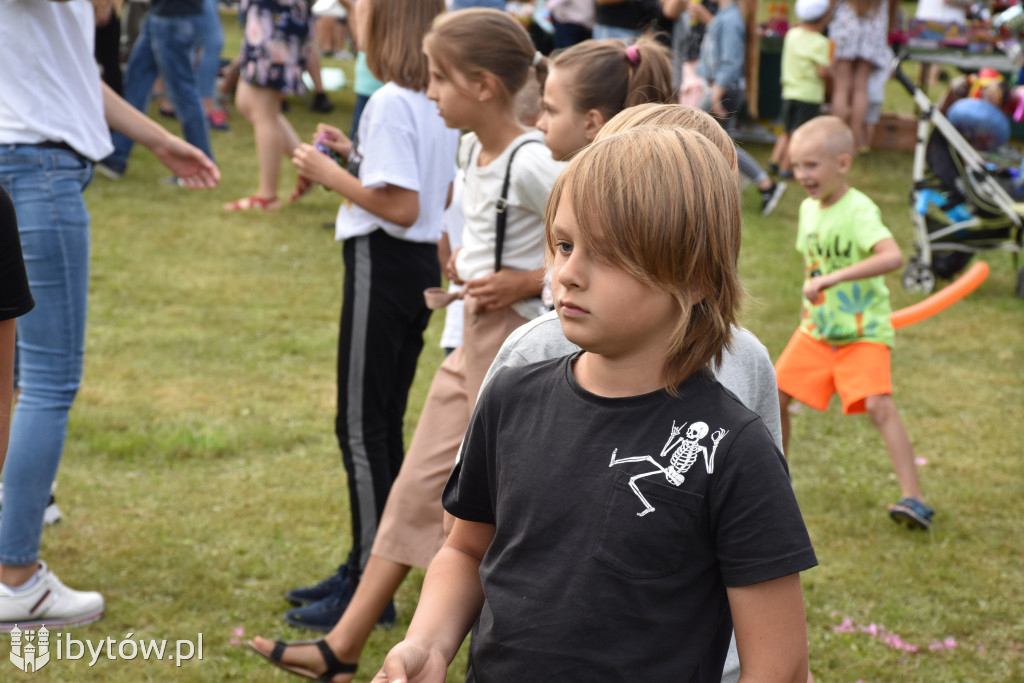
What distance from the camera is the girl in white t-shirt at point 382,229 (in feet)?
10.3

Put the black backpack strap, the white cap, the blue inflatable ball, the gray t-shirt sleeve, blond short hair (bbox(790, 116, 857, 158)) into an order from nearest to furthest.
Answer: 1. the gray t-shirt sleeve
2. the black backpack strap
3. blond short hair (bbox(790, 116, 857, 158))
4. the blue inflatable ball
5. the white cap

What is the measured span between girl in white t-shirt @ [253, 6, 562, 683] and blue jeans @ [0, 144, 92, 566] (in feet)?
2.59

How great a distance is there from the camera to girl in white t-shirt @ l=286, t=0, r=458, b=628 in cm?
313

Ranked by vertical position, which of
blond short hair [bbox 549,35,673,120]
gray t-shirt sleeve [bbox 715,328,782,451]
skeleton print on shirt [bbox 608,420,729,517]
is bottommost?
gray t-shirt sleeve [bbox 715,328,782,451]

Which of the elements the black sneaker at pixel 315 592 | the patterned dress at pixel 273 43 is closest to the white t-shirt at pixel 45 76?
the black sneaker at pixel 315 592

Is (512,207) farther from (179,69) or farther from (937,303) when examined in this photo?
(179,69)

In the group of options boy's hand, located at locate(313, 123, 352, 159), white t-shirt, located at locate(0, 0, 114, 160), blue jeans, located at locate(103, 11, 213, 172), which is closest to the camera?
white t-shirt, located at locate(0, 0, 114, 160)

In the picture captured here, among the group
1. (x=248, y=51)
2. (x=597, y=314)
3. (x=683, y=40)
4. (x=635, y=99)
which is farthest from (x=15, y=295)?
(x=683, y=40)

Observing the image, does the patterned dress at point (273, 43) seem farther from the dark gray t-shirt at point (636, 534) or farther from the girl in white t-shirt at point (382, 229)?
the dark gray t-shirt at point (636, 534)

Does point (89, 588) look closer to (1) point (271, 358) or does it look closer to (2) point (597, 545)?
(1) point (271, 358)

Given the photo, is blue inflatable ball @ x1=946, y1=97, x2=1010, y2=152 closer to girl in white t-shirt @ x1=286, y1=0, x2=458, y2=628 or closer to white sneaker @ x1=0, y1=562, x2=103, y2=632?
girl in white t-shirt @ x1=286, y1=0, x2=458, y2=628

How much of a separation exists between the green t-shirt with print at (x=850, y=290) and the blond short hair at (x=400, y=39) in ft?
5.92

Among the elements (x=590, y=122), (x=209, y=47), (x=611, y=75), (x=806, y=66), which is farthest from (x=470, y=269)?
(x=806, y=66)

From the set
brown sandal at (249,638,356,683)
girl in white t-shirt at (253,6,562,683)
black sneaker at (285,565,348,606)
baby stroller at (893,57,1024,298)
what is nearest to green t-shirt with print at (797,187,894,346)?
girl in white t-shirt at (253,6,562,683)
